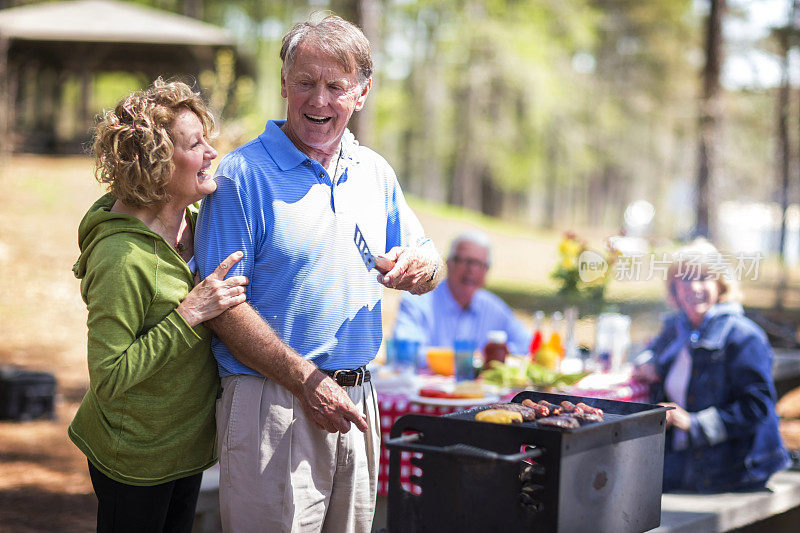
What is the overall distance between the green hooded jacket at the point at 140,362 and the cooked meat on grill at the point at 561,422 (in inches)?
37.0

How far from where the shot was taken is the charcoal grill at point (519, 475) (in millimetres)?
2275

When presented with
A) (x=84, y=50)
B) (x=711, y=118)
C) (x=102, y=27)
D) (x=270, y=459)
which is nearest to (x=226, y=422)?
(x=270, y=459)

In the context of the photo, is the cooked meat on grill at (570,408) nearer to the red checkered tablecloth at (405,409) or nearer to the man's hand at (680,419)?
the red checkered tablecloth at (405,409)

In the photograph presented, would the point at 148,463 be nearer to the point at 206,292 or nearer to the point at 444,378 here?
the point at 206,292

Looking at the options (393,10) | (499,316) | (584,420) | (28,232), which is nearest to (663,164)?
(393,10)

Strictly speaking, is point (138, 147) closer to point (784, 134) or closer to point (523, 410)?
point (523, 410)

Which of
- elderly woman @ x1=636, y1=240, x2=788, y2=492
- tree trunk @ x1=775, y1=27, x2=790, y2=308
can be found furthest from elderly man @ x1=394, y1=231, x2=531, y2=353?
tree trunk @ x1=775, y1=27, x2=790, y2=308

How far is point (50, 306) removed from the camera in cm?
1188

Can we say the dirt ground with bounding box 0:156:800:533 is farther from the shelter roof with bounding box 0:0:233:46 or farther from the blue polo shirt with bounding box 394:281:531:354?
the shelter roof with bounding box 0:0:233:46

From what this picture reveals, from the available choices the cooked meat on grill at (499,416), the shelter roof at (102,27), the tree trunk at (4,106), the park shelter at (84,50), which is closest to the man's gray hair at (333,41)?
the cooked meat on grill at (499,416)

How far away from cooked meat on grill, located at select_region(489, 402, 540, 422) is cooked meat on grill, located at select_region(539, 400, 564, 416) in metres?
0.05

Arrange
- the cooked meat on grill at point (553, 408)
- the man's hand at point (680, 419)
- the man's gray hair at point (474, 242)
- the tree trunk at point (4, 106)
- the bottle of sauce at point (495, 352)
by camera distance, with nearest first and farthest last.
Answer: the cooked meat on grill at point (553, 408) → the man's hand at point (680, 419) → the bottle of sauce at point (495, 352) → the man's gray hair at point (474, 242) → the tree trunk at point (4, 106)

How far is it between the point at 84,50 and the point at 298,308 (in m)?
20.2

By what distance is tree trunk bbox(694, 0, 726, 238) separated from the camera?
38.5 ft
